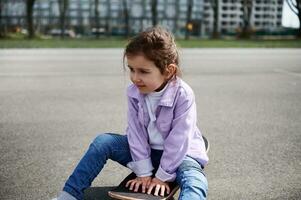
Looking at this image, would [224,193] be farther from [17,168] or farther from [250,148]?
[17,168]

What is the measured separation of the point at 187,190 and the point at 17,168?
5.88 ft

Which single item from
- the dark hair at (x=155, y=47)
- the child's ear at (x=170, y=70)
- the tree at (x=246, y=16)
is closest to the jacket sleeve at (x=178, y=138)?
the child's ear at (x=170, y=70)

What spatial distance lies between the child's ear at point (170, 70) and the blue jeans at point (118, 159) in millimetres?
480

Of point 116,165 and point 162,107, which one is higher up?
point 162,107

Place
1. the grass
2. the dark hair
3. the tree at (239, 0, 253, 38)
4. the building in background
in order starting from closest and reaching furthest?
the dark hair → the grass → the tree at (239, 0, 253, 38) → the building in background

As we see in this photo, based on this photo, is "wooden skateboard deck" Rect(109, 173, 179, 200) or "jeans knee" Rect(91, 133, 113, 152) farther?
"jeans knee" Rect(91, 133, 113, 152)

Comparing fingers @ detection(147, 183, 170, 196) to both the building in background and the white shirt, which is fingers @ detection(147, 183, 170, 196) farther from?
the building in background

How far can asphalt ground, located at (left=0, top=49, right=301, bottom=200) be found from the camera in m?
3.33

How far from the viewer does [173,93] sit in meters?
2.61

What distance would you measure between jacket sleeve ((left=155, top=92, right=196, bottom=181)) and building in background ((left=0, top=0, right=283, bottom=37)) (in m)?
77.7

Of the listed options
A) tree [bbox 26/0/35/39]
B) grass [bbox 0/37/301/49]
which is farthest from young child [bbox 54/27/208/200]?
tree [bbox 26/0/35/39]

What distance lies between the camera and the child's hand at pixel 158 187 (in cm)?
246

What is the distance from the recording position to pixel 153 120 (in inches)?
104

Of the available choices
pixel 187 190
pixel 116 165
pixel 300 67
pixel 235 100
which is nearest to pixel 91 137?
pixel 116 165
